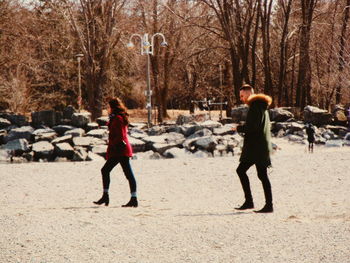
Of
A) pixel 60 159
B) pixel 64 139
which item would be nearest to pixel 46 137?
pixel 64 139

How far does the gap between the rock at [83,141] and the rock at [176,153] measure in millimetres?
2668

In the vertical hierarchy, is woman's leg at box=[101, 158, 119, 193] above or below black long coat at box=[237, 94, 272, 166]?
below

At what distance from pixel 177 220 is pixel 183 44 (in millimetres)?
35568

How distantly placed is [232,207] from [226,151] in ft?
30.8

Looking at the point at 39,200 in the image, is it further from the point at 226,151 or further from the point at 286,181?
the point at 226,151

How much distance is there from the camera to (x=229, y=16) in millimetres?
30734

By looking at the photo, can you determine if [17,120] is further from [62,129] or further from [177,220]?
[177,220]

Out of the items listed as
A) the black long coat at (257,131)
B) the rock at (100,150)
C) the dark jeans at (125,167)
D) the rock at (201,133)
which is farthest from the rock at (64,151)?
the black long coat at (257,131)

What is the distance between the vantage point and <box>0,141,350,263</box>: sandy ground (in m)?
5.30

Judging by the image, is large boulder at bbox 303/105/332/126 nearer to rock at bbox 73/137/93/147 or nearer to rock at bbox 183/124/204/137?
rock at bbox 183/124/204/137

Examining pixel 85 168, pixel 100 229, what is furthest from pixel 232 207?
pixel 85 168

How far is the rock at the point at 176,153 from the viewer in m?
17.2

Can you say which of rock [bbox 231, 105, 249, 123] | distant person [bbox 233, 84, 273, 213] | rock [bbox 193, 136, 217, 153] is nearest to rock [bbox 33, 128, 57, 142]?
rock [bbox 193, 136, 217, 153]

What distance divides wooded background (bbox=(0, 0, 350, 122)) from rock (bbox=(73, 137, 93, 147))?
40.0 ft
